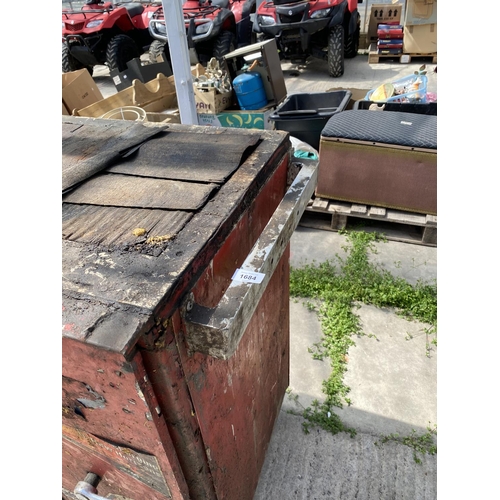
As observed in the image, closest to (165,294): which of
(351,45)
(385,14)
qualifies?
(351,45)

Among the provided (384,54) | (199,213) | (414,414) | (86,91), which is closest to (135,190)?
(199,213)

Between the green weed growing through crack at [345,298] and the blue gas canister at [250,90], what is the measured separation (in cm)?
217

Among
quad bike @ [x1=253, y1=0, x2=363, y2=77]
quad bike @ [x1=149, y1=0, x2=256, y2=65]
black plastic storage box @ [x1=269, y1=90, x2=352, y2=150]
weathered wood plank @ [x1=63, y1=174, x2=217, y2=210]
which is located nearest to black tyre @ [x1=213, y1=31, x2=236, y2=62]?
quad bike @ [x1=149, y1=0, x2=256, y2=65]

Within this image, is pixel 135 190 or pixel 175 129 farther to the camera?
pixel 175 129

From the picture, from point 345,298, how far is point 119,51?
685cm

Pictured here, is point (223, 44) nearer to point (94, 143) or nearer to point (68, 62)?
point (68, 62)

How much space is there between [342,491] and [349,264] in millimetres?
1705

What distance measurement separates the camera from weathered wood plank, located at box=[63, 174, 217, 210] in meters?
0.95

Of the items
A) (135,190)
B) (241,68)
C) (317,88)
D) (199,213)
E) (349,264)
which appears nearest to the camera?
(199,213)

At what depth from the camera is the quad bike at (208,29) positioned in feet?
22.3

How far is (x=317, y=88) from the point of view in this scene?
691 centimetres

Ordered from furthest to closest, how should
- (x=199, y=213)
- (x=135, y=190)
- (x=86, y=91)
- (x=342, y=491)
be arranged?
(x=86, y=91)
(x=342, y=491)
(x=135, y=190)
(x=199, y=213)

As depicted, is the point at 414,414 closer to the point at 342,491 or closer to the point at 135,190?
the point at 342,491

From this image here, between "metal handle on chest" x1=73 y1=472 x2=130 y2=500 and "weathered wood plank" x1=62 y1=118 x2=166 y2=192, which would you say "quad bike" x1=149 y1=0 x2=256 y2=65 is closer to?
"weathered wood plank" x1=62 y1=118 x2=166 y2=192
